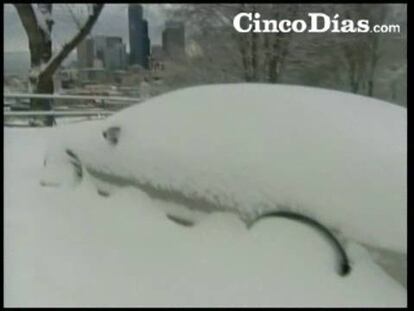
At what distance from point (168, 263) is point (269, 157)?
0.74 m

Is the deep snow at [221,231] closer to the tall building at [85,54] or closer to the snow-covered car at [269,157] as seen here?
the snow-covered car at [269,157]

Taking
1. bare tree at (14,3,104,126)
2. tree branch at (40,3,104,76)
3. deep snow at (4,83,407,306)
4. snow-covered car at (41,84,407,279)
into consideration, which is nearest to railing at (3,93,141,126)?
bare tree at (14,3,104,126)

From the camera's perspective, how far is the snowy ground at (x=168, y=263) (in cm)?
203

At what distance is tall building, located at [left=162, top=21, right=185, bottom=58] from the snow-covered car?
1418 millimetres

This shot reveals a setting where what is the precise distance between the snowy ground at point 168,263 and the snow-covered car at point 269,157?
0.09 m

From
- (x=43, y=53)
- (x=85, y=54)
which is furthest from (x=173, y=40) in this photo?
(x=43, y=53)

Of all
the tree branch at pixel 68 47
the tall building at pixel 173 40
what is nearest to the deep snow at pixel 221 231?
the tall building at pixel 173 40

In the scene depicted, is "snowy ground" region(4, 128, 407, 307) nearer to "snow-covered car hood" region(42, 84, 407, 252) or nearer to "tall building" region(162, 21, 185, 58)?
"snow-covered car hood" region(42, 84, 407, 252)

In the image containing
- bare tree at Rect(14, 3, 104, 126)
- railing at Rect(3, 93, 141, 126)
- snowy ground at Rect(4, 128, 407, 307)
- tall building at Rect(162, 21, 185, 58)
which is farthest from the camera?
bare tree at Rect(14, 3, 104, 126)

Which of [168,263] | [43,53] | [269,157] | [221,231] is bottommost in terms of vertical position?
[168,263]

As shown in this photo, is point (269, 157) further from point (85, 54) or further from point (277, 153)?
point (85, 54)

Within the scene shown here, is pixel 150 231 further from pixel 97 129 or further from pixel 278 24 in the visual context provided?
pixel 278 24

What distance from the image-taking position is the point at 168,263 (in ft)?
7.61

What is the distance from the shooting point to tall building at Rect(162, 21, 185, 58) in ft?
14.1
